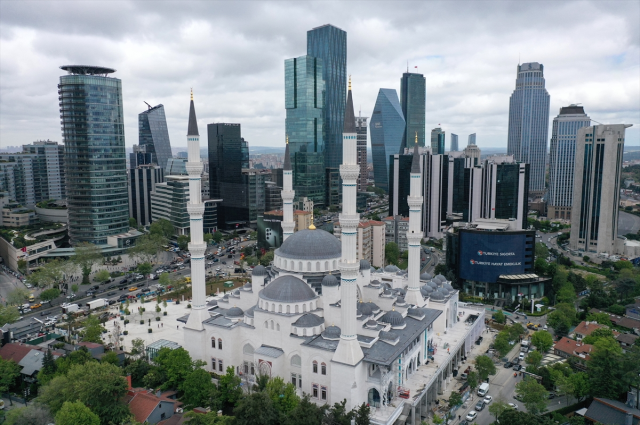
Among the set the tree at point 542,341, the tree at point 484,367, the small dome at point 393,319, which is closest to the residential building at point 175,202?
the small dome at point 393,319

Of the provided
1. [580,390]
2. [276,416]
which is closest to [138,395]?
[276,416]

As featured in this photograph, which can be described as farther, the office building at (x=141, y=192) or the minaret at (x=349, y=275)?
the office building at (x=141, y=192)

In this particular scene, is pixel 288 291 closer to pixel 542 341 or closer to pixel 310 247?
pixel 310 247

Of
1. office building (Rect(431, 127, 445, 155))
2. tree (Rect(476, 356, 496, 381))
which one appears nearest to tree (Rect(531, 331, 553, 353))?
tree (Rect(476, 356, 496, 381))

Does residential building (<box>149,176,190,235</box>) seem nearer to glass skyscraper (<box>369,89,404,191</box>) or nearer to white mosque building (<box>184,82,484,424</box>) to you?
white mosque building (<box>184,82,484,424</box>)

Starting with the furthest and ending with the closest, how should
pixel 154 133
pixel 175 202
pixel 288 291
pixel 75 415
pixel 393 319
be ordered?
pixel 154 133 → pixel 175 202 → pixel 393 319 → pixel 288 291 → pixel 75 415

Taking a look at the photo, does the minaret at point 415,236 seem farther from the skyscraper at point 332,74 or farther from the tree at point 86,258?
the skyscraper at point 332,74

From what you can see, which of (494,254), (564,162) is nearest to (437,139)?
(564,162)
